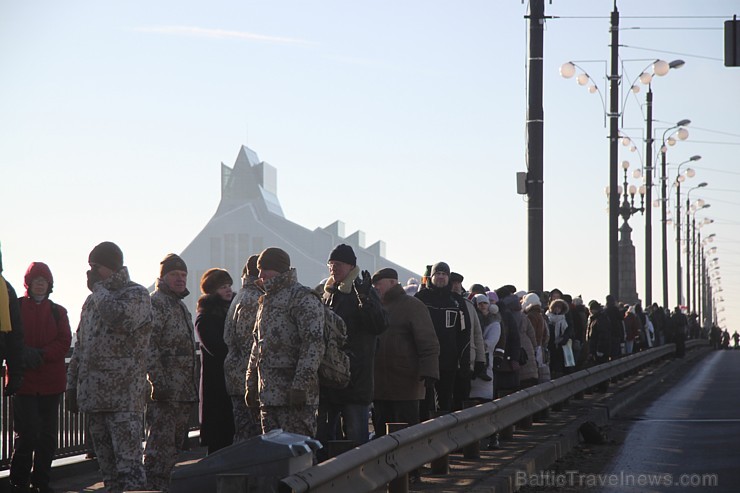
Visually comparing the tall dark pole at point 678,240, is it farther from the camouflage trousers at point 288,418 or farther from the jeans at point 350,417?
the camouflage trousers at point 288,418

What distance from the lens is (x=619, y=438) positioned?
16531 millimetres

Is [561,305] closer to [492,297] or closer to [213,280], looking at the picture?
[492,297]

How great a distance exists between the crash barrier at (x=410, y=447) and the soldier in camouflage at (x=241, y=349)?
1575 millimetres

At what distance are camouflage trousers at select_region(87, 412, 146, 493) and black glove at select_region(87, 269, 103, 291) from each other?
38.2 inches

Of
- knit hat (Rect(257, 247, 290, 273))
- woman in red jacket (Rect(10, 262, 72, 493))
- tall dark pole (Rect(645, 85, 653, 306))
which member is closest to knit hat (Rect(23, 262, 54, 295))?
woman in red jacket (Rect(10, 262, 72, 493))

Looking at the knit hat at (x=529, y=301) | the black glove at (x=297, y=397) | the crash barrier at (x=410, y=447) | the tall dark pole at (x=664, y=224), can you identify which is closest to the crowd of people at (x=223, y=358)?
the black glove at (x=297, y=397)

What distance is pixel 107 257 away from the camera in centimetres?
980

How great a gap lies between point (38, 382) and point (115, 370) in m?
1.90

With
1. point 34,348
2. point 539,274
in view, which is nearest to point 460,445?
point 34,348

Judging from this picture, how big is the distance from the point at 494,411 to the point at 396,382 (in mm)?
1180

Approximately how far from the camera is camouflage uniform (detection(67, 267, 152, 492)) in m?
9.57

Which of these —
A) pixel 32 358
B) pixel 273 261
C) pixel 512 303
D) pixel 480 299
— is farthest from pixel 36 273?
pixel 512 303

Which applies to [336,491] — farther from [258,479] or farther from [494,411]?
[494,411]

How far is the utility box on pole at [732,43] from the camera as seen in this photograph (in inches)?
765
